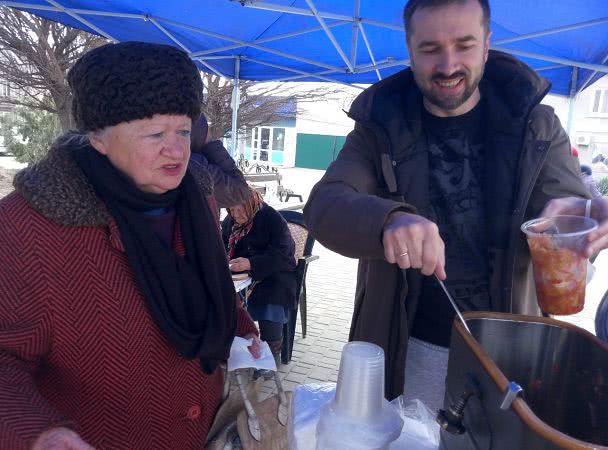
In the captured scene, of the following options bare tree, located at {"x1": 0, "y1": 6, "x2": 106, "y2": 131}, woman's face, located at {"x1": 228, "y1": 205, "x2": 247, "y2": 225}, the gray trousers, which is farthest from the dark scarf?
bare tree, located at {"x1": 0, "y1": 6, "x2": 106, "y2": 131}

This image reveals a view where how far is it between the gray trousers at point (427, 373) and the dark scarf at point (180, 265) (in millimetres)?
509

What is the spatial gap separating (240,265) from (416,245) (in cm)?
240

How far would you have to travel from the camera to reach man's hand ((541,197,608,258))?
100 centimetres

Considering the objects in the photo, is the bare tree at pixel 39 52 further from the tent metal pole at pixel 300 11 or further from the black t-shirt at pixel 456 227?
the black t-shirt at pixel 456 227

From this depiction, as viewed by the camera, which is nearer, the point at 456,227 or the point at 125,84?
the point at 125,84

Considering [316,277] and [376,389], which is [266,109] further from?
[376,389]

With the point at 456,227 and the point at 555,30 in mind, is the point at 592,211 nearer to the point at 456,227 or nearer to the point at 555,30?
the point at 456,227

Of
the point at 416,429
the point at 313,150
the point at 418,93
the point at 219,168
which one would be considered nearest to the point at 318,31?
the point at 219,168

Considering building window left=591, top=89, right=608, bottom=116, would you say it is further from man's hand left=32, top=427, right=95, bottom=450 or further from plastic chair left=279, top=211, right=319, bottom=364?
man's hand left=32, top=427, right=95, bottom=450

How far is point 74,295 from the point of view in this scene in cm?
115

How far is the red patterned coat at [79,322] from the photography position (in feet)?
3.59

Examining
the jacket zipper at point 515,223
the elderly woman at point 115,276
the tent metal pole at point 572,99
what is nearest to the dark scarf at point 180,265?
the elderly woman at point 115,276

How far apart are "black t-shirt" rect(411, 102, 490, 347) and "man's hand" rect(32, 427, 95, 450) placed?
86cm

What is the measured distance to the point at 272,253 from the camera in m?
3.31
